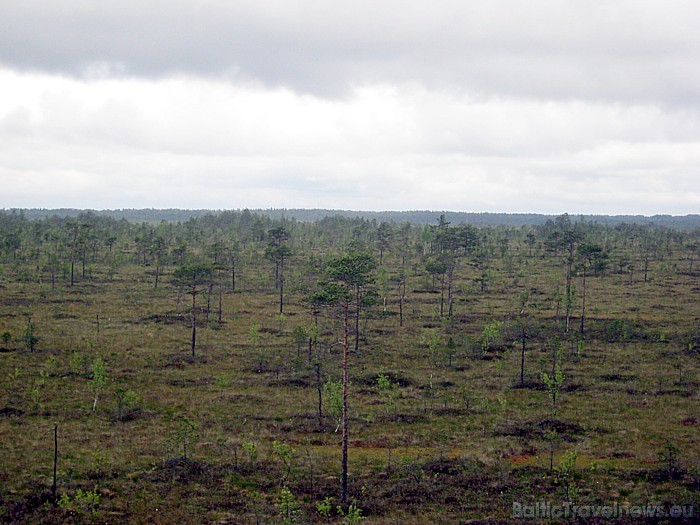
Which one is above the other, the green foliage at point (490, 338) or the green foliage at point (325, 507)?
the green foliage at point (490, 338)

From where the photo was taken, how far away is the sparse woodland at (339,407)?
24531 mm

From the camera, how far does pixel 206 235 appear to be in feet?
550

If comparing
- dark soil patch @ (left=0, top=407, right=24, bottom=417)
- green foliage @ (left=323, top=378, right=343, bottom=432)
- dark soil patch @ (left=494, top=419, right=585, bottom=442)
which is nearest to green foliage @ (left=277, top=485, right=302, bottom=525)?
green foliage @ (left=323, top=378, right=343, bottom=432)

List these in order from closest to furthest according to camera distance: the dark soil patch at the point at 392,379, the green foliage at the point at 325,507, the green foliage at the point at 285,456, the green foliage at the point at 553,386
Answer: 1. the green foliage at the point at 325,507
2. the green foliage at the point at 285,456
3. the green foliage at the point at 553,386
4. the dark soil patch at the point at 392,379

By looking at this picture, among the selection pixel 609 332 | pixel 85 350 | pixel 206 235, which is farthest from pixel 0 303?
pixel 206 235

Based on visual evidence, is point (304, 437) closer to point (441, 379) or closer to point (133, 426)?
point (133, 426)

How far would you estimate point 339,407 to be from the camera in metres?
35.9

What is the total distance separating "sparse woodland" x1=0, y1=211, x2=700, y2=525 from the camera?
24.5 m

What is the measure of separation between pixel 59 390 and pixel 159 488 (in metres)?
20.4

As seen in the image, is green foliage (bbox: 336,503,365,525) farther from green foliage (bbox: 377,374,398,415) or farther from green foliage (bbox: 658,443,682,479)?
green foliage (bbox: 658,443,682,479)

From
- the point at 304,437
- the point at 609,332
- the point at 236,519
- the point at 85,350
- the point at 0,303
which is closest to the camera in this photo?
the point at 236,519

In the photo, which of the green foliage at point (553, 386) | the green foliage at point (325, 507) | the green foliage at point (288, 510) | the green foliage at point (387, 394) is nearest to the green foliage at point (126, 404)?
the green foliage at point (387, 394)

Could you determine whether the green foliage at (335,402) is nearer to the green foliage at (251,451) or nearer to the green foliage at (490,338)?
the green foliage at (251,451)

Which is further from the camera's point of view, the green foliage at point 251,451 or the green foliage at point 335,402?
the green foliage at point 335,402
